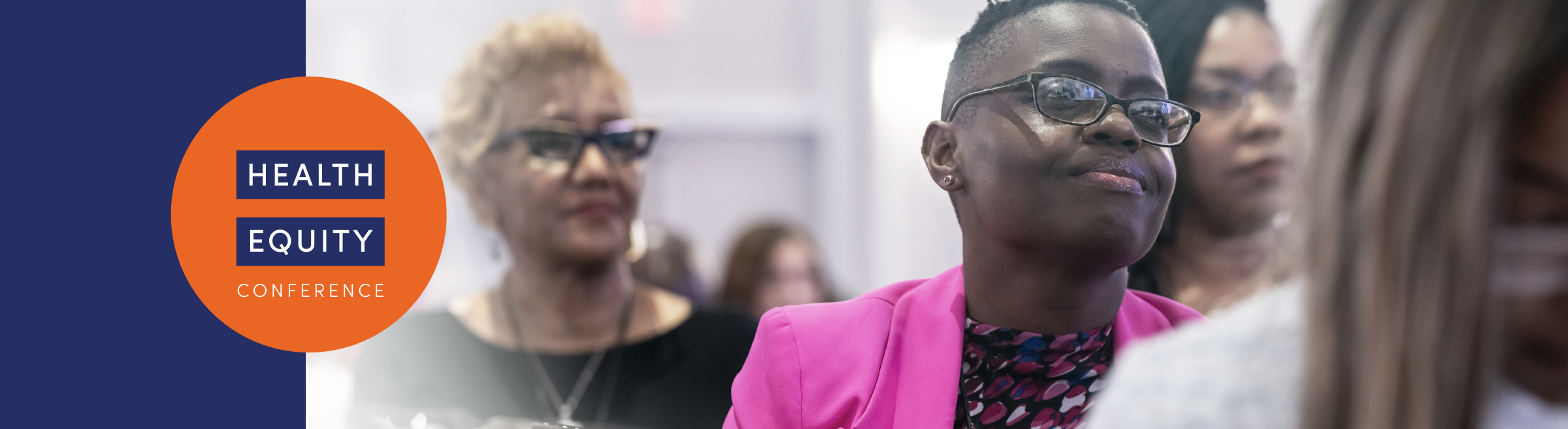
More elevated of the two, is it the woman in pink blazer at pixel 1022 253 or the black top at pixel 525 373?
the woman in pink blazer at pixel 1022 253

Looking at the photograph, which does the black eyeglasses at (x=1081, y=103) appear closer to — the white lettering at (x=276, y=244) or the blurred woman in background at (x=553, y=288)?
the blurred woman in background at (x=553, y=288)

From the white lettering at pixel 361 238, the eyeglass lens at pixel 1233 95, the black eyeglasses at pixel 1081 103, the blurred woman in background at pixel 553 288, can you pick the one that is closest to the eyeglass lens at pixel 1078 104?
the black eyeglasses at pixel 1081 103

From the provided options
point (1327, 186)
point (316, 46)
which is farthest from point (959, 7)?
point (316, 46)

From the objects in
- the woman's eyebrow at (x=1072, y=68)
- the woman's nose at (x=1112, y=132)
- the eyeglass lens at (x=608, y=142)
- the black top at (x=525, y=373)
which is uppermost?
the woman's eyebrow at (x=1072, y=68)

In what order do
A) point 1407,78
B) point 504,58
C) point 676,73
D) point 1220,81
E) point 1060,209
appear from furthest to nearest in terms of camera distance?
point 676,73 < point 504,58 < point 1220,81 < point 1060,209 < point 1407,78

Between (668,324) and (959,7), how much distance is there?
0.71 m

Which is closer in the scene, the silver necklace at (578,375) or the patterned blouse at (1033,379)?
the patterned blouse at (1033,379)

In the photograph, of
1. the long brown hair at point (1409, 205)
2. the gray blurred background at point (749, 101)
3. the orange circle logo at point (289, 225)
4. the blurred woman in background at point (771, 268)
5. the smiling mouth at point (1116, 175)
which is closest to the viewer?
the long brown hair at point (1409, 205)

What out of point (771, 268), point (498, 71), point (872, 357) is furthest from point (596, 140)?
point (771, 268)

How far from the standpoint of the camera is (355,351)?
1.31 metres

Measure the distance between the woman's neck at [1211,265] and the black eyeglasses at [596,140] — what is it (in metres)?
0.70

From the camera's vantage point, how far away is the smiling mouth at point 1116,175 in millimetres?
623

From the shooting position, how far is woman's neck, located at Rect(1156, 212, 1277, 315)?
2.55ft

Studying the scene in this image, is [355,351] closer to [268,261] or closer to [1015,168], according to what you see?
[268,261]
